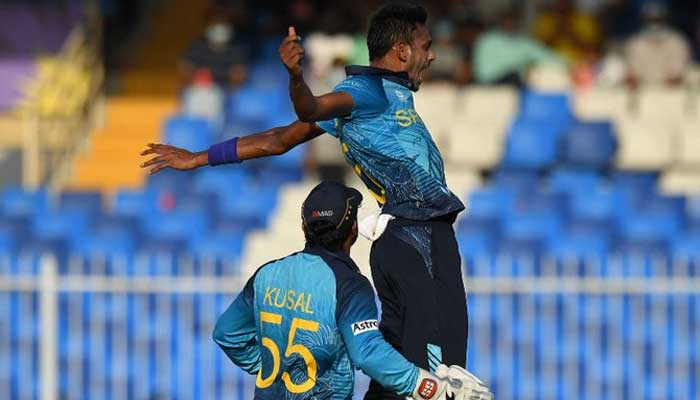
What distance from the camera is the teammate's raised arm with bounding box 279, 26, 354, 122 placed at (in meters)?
5.67

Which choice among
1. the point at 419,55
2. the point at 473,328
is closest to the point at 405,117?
the point at 419,55

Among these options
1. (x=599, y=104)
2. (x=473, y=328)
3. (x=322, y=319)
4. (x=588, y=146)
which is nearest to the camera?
(x=322, y=319)

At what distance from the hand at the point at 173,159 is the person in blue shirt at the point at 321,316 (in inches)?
19.3

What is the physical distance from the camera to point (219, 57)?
53.6 feet

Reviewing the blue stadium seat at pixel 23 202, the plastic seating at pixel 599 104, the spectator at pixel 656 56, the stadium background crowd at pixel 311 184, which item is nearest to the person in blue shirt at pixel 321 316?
the stadium background crowd at pixel 311 184

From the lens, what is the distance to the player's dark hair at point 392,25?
6.31 m

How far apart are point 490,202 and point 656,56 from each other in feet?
10.8

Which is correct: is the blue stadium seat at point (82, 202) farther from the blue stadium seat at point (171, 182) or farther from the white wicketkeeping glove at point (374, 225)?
the white wicketkeeping glove at point (374, 225)

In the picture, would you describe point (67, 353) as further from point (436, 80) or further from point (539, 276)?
point (436, 80)

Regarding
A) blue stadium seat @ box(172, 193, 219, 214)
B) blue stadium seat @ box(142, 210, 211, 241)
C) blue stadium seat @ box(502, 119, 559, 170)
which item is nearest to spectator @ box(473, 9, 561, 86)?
blue stadium seat @ box(502, 119, 559, 170)

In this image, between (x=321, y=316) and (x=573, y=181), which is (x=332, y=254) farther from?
(x=573, y=181)

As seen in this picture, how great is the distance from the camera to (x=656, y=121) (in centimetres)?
1577

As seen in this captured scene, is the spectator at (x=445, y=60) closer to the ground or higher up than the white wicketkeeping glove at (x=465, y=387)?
higher up

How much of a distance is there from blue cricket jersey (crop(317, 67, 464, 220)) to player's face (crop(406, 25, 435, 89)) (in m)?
0.04
